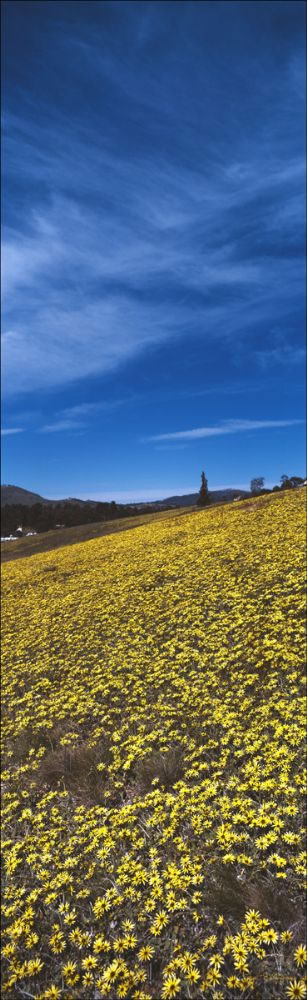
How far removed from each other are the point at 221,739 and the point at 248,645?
3658 mm

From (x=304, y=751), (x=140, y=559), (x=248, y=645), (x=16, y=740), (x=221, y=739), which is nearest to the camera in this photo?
(x=304, y=751)

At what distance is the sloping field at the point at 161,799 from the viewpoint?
5.32m

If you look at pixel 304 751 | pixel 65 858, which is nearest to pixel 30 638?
pixel 65 858

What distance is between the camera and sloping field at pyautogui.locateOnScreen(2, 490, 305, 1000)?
17.5 feet

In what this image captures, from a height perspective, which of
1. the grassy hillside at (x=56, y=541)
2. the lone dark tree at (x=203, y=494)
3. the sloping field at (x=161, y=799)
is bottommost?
the sloping field at (x=161, y=799)

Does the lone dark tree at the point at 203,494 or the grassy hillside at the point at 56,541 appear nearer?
the grassy hillside at the point at 56,541

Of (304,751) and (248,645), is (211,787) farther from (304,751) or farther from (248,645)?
(248,645)

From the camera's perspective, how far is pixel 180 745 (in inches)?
345

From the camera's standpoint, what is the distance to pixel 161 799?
24.3ft

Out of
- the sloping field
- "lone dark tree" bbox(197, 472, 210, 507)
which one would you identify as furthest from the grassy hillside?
the sloping field

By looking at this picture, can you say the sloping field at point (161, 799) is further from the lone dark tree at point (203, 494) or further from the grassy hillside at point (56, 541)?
the lone dark tree at point (203, 494)

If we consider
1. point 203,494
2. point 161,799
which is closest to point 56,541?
point 203,494

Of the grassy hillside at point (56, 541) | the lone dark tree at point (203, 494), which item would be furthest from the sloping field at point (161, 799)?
the lone dark tree at point (203, 494)

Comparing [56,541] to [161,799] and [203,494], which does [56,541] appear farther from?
[161,799]
